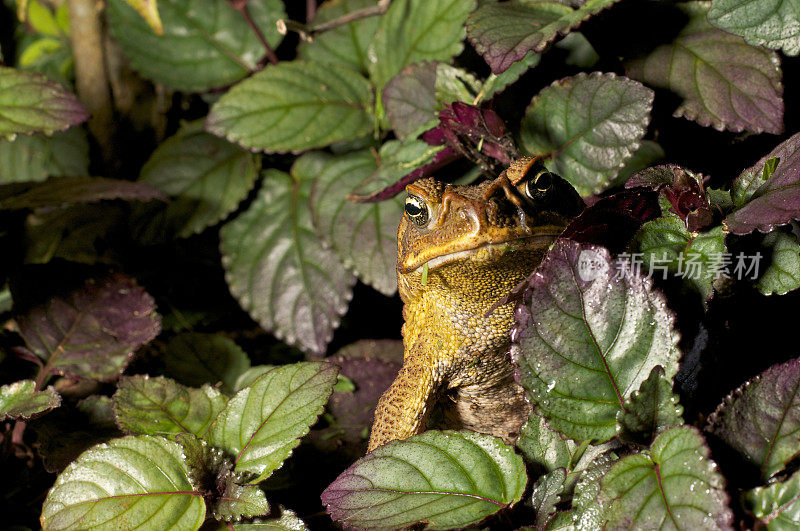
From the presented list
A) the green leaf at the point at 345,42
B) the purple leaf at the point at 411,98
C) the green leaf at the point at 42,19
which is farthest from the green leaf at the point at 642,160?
the green leaf at the point at 42,19

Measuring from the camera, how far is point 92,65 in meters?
2.47

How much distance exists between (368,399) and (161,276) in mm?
940

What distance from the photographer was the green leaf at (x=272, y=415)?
1.24 m

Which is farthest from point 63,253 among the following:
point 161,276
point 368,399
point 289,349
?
point 368,399

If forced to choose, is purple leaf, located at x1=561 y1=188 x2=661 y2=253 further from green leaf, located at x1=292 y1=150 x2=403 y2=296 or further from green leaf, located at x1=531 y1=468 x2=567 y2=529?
green leaf, located at x1=292 y1=150 x2=403 y2=296

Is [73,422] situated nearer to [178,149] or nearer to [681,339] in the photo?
[178,149]

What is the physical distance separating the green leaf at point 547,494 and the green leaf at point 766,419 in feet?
0.84

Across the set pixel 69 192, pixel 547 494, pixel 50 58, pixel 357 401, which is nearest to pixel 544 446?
pixel 547 494

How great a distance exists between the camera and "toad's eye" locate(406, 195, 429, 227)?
1.32 metres

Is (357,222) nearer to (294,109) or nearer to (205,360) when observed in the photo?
(294,109)

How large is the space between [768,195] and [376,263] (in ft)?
3.33

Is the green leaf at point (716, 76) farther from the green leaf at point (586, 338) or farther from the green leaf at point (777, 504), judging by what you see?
the green leaf at point (777, 504)

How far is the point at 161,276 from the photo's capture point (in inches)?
90.4

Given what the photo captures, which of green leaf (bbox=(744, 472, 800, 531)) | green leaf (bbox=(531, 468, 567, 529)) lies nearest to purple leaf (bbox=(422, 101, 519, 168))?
green leaf (bbox=(531, 468, 567, 529))
